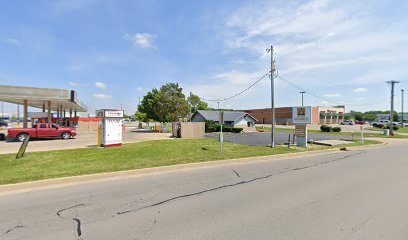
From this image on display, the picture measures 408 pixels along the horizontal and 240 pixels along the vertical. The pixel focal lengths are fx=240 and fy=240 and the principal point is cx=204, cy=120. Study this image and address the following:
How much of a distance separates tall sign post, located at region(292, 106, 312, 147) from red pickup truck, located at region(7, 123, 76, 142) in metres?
21.0

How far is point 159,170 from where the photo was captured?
952 centimetres

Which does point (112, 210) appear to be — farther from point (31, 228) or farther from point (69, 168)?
point (69, 168)

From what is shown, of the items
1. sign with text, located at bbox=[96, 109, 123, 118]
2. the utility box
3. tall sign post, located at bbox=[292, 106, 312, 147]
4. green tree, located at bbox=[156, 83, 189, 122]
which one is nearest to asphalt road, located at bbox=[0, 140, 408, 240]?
the utility box

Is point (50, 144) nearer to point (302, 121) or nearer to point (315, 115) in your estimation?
point (302, 121)

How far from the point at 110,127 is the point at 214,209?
12.7 m

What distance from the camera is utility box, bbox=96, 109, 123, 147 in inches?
624

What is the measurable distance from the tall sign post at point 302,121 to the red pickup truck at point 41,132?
21015 millimetres

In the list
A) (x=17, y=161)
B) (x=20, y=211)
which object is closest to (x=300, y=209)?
(x=20, y=211)

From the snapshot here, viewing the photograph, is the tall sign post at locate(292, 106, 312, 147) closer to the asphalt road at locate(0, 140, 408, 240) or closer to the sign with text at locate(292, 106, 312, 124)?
the sign with text at locate(292, 106, 312, 124)

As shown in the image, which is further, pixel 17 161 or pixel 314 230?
pixel 17 161

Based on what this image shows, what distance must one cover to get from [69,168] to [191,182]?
4.86 metres

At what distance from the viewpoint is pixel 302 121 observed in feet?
67.6

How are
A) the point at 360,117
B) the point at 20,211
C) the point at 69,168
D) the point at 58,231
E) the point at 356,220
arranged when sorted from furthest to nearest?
the point at 360,117, the point at 69,168, the point at 20,211, the point at 356,220, the point at 58,231

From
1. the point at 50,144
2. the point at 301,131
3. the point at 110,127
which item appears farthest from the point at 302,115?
the point at 50,144
